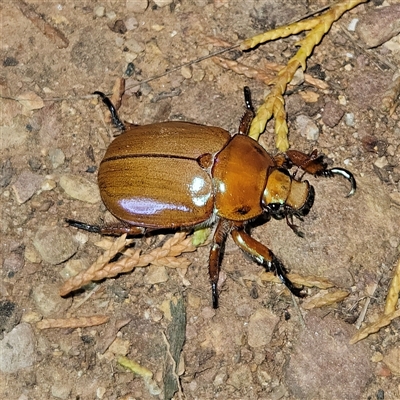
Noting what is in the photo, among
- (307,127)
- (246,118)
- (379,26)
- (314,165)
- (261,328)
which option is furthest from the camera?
(379,26)

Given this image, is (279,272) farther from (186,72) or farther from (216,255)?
(186,72)

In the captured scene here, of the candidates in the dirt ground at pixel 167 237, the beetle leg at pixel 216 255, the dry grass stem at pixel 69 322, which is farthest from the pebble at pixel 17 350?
the beetle leg at pixel 216 255

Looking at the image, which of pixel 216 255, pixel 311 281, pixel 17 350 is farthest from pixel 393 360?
pixel 17 350

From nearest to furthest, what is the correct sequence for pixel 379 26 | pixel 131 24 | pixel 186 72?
1. pixel 379 26
2. pixel 186 72
3. pixel 131 24

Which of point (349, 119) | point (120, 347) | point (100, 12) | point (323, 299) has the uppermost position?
point (100, 12)

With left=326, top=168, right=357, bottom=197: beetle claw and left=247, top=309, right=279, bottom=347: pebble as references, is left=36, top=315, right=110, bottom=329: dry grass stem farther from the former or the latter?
left=326, top=168, right=357, bottom=197: beetle claw

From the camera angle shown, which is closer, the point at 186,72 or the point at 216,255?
the point at 216,255

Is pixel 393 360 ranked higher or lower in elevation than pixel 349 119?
lower

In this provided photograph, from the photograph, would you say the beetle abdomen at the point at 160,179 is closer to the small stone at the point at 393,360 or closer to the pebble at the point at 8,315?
the pebble at the point at 8,315
